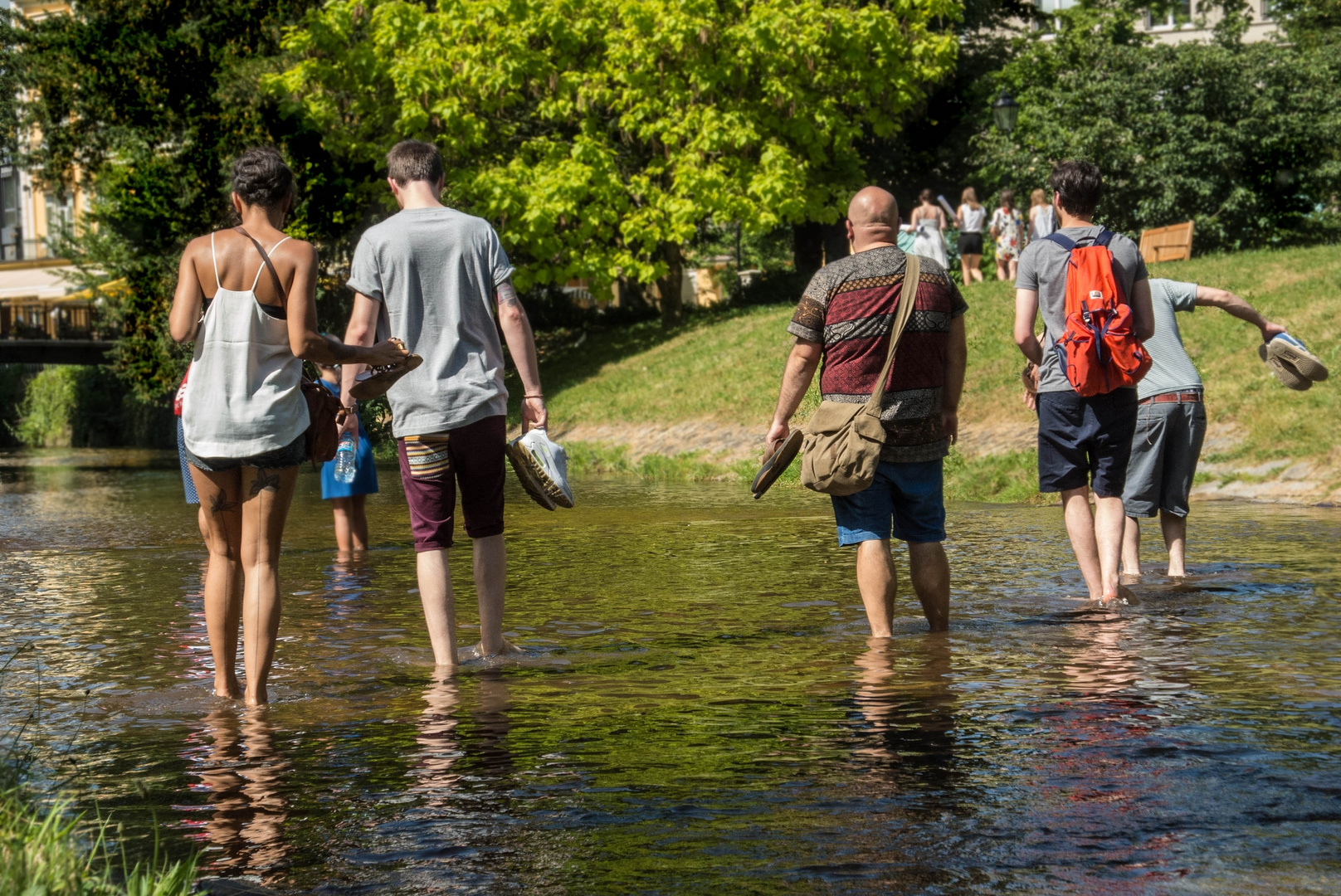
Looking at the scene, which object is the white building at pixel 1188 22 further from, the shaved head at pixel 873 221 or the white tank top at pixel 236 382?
the white tank top at pixel 236 382

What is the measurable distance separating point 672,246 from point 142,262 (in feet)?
34.5

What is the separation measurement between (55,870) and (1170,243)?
27809 millimetres

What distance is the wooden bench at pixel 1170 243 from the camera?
28.4 m

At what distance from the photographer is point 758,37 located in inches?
1235

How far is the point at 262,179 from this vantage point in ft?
19.5

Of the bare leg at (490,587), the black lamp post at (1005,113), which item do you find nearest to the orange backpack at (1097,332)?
the bare leg at (490,587)

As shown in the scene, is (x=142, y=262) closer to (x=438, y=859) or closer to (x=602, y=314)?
(x=602, y=314)

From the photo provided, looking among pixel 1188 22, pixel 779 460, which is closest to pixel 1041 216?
pixel 779 460

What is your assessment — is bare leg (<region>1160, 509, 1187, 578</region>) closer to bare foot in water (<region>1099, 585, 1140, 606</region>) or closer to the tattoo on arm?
bare foot in water (<region>1099, 585, 1140, 606</region>)

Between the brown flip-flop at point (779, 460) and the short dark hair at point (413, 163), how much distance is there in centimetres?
183

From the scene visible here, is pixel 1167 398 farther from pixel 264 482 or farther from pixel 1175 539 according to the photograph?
pixel 264 482

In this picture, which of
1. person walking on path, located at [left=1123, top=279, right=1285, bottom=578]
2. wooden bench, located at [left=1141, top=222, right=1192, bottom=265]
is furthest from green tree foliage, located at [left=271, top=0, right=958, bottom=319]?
person walking on path, located at [left=1123, top=279, right=1285, bottom=578]

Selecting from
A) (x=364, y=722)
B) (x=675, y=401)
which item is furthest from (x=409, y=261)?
(x=675, y=401)

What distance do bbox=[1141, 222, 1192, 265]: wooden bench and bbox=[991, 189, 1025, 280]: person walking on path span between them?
6.95 ft
